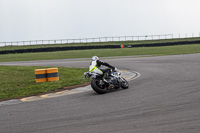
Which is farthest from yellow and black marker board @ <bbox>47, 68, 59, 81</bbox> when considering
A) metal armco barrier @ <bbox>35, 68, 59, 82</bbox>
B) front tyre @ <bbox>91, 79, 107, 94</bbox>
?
front tyre @ <bbox>91, 79, 107, 94</bbox>

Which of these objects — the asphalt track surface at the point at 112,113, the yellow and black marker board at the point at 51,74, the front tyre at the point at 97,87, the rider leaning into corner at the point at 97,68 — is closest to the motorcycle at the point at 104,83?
the front tyre at the point at 97,87

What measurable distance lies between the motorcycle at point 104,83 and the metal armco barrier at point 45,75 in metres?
4.19

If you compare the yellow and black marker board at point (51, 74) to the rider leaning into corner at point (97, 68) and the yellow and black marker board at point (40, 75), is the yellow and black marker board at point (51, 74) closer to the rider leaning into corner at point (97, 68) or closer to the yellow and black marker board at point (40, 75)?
the yellow and black marker board at point (40, 75)

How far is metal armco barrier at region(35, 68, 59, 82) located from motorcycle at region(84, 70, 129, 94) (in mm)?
4194

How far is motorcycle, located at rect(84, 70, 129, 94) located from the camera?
1051 centimetres

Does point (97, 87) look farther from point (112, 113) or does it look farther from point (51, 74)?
point (51, 74)

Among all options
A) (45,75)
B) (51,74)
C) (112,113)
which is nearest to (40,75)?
(45,75)

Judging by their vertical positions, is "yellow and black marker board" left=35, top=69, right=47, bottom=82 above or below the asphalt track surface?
above

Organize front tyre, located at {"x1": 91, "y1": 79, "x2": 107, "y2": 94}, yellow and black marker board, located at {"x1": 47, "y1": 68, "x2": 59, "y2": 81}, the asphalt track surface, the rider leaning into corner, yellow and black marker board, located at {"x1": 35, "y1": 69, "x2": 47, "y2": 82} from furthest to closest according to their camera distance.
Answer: yellow and black marker board, located at {"x1": 47, "y1": 68, "x2": 59, "y2": 81} < yellow and black marker board, located at {"x1": 35, "y1": 69, "x2": 47, "y2": 82} < the rider leaning into corner < front tyre, located at {"x1": 91, "y1": 79, "x2": 107, "y2": 94} < the asphalt track surface

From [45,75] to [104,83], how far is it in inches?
184

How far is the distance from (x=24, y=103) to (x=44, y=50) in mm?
41136

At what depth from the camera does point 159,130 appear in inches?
230

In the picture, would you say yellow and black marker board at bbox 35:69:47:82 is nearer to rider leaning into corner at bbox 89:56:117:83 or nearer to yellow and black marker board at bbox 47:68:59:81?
yellow and black marker board at bbox 47:68:59:81

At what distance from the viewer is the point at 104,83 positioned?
10805 millimetres
